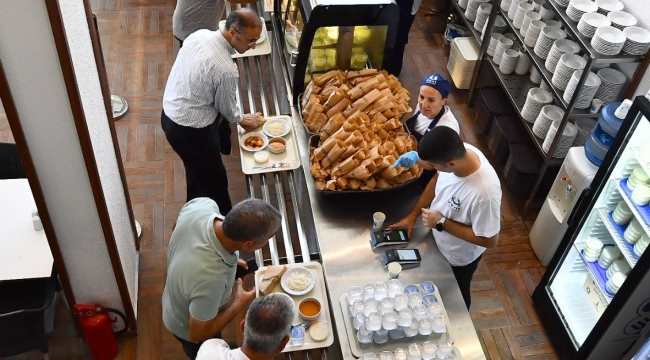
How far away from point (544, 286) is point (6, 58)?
3567 mm

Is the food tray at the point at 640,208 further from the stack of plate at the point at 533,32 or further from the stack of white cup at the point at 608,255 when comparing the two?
the stack of plate at the point at 533,32

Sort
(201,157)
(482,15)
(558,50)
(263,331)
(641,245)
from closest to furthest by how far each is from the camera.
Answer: (263,331) < (641,245) < (201,157) < (558,50) < (482,15)

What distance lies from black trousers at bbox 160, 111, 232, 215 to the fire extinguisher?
1106 millimetres

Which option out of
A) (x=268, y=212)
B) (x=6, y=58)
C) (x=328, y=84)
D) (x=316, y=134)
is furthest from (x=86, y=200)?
(x=328, y=84)

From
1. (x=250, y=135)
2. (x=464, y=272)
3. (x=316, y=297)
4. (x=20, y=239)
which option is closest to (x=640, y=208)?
A: (x=464, y=272)

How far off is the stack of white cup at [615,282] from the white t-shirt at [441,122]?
1352 mm

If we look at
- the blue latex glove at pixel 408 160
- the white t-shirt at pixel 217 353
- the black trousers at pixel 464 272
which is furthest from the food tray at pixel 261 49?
the white t-shirt at pixel 217 353

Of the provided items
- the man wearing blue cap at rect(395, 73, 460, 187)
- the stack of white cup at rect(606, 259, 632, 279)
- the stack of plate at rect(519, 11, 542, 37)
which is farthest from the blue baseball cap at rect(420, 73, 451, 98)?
the stack of plate at rect(519, 11, 542, 37)

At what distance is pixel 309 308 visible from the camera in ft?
10.2

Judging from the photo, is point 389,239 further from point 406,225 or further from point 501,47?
point 501,47

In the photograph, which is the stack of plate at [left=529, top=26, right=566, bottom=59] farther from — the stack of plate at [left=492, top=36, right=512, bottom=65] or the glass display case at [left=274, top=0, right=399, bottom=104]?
the glass display case at [left=274, top=0, right=399, bottom=104]

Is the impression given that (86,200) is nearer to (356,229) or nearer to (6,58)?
(6,58)

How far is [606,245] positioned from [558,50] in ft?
5.13

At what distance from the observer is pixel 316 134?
12.3 feet
